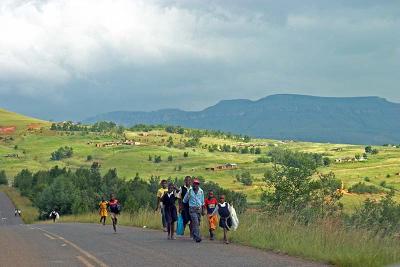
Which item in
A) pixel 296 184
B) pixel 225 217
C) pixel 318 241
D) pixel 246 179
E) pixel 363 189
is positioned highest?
pixel 225 217

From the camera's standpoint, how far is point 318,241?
662 inches

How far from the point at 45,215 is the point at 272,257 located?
8752 centimetres

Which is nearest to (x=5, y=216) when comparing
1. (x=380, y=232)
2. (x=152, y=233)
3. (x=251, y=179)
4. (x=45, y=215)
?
(x=45, y=215)

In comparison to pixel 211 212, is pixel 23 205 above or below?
below

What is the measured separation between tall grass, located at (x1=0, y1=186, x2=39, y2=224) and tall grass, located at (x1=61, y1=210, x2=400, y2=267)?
78.2m

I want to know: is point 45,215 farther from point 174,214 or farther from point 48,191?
point 174,214

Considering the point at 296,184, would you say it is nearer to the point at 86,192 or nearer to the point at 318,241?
the point at 318,241

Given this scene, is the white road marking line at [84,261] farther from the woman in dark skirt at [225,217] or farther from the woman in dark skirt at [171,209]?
the woman in dark skirt at [171,209]

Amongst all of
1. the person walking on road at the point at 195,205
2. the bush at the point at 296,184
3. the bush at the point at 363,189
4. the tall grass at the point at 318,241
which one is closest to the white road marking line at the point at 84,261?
the person walking on road at the point at 195,205

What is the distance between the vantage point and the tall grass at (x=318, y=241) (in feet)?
45.3

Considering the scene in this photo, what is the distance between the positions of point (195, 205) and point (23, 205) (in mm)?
113086

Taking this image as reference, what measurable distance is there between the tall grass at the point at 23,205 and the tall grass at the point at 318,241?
78.2 meters

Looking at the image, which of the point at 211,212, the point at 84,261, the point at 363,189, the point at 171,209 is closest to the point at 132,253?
the point at 84,261

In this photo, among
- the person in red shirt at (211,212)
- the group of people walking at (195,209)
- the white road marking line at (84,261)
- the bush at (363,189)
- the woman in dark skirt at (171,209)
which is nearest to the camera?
the white road marking line at (84,261)
